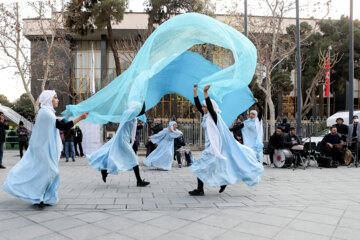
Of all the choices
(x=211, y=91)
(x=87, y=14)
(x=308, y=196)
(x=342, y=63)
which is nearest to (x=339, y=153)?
(x=308, y=196)

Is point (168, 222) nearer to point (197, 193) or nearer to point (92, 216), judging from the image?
point (92, 216)

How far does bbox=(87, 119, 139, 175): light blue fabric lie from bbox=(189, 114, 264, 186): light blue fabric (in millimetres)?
1632

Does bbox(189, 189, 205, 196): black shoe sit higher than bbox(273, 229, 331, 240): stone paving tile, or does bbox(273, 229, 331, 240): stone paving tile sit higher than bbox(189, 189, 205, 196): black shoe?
bbox(273, 229, 331, 240): stone paving tile

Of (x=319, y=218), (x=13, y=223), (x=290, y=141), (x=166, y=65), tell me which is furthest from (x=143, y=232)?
(x=290, y=141)

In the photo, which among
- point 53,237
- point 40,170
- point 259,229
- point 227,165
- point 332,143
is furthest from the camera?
point 332,143

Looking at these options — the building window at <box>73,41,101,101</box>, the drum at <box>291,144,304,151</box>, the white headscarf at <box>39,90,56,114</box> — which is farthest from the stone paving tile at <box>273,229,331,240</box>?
the building window at <box>73,41,101,101</box>

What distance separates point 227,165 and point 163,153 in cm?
463

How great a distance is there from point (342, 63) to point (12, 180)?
32.7 meters

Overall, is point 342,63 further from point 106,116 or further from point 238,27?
point 106,116

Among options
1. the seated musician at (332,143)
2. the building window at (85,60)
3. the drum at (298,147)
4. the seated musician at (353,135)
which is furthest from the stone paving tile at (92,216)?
the building window at (85,60)

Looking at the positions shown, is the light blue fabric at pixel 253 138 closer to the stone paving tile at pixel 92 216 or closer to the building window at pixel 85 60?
the stone paving tile at pixel 92 216

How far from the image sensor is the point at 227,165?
5.90 m

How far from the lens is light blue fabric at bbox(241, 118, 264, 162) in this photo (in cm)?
998

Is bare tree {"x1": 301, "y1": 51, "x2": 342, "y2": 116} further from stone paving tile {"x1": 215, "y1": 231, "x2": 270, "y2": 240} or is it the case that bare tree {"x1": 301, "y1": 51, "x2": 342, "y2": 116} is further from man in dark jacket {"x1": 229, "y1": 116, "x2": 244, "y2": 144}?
stone paving tile {"x1": 215, "y1": 231, "x2": 270, "y2": 240}
